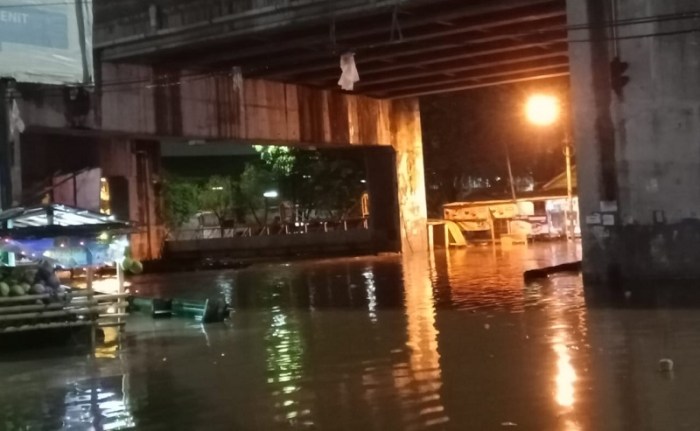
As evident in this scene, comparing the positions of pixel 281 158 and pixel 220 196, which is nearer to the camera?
pixel 281 158

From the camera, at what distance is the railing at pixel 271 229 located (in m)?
45.8

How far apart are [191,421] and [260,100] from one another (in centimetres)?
2235

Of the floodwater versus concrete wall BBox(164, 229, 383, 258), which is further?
concrete wall BBox(164, 229, 383, 258)

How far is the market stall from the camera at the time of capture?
13.6 meters

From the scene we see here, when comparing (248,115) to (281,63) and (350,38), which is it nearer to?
(281,63)

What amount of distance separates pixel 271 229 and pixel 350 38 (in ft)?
85.7

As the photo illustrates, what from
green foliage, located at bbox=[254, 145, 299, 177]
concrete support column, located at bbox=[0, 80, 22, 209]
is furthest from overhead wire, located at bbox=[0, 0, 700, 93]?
green foliage, located at bbox=[254, 145, 299, 177]

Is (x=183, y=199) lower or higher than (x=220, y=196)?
lower

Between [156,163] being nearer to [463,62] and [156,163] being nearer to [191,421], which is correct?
[463,62]

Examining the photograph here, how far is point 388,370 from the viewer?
10438 millimetres

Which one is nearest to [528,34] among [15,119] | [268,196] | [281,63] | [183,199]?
[281,63]

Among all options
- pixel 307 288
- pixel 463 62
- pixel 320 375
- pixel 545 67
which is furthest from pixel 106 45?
pixel 320 375

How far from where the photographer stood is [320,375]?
10.4 m

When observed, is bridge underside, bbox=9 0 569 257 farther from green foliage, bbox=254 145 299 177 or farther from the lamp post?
the lamp post
